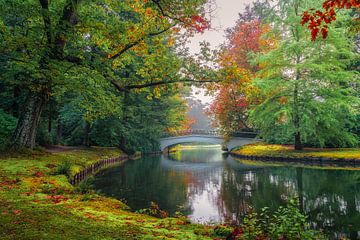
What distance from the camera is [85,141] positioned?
2614cm

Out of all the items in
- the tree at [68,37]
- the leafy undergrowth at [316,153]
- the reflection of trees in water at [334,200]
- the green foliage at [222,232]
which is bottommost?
the reflection of trees in water at [334,200]

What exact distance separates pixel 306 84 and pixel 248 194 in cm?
1492

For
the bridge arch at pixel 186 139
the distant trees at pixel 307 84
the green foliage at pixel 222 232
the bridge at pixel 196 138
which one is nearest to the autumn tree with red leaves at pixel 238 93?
the bridge at pixel 196 138

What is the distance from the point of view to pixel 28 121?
14.4 meters

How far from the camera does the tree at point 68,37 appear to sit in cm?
737

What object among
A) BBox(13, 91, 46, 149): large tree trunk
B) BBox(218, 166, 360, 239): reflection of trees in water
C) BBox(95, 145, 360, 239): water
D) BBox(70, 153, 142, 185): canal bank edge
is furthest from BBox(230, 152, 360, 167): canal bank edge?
BBox(13, 91, 46, 149): large tree trunk

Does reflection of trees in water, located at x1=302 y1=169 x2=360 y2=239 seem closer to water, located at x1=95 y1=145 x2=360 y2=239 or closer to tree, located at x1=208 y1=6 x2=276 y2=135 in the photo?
water, located at x1=95 y1=145 x2=360 y2=239

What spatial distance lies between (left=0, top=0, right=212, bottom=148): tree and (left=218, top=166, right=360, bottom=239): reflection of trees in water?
5.58 metres

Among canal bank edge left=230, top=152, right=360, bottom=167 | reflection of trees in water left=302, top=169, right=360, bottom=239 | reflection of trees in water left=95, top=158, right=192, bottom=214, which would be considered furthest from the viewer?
canal bank edge left=230, top=152, right=360, bottom=167

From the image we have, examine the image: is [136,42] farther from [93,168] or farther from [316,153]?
[316,153]

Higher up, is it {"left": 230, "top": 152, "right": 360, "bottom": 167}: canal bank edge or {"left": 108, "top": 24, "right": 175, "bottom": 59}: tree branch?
{"left": 108, "top": 24, "right": 175, "bottom": 59}: tree branch

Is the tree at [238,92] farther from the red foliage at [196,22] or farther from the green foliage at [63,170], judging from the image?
the green foliage at [63,170]

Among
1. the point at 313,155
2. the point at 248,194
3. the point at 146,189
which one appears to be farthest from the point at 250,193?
the point at 313,155

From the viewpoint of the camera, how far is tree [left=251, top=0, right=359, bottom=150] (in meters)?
22.0
